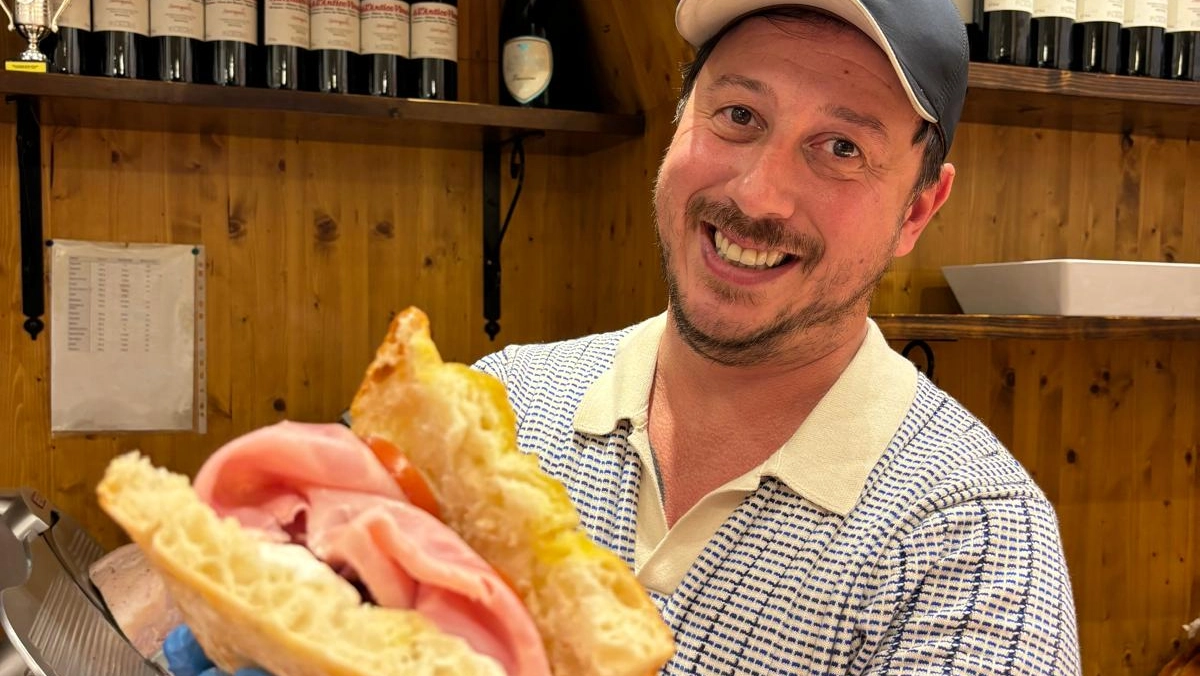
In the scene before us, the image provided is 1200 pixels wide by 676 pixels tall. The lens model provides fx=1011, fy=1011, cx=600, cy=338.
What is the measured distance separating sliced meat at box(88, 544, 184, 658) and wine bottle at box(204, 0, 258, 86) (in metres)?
0.97

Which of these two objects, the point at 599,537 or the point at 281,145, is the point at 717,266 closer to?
the point at 599,537

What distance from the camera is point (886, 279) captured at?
2.23m

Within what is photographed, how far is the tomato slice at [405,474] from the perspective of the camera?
2.19 feet

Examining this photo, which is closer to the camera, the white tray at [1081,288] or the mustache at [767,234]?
the mustache at [767,234]

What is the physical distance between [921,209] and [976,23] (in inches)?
37.8

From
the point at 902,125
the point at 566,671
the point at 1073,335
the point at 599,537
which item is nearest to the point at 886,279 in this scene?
the point at 1073,335

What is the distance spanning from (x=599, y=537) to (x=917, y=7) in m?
0.67

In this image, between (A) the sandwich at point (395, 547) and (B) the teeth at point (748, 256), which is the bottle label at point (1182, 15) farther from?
(A) the sandwich at point (395, 547)

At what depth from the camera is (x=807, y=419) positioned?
1.15 meters

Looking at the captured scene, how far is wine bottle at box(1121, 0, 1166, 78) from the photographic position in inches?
82.0

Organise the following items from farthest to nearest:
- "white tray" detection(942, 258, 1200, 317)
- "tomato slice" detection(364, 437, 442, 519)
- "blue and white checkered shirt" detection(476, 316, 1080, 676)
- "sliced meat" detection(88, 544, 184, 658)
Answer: "white tray" detection(942, 258, 1200, 317)
"sliced meat" detection(88, 544, 184, 658)
"blue and white checkered shirt" detection(476, 316, 1080, 676)
"tomato slice" detection(364, 437, 442, 519)

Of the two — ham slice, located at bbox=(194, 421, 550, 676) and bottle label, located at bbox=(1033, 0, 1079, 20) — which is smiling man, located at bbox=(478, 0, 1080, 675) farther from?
bottle label, located at bbox=(1033, 0, 1079, 20)

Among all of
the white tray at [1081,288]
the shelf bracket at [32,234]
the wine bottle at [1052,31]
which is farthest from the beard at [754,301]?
the shelf bracket at [32,234]

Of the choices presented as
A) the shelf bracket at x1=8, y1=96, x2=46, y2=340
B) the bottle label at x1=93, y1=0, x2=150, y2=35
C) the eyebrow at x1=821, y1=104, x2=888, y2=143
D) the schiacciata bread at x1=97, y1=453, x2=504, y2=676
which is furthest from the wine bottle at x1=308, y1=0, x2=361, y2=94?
the schiacciata bread at x1=97, y1=453, x2=504, y2=676
